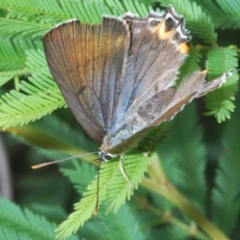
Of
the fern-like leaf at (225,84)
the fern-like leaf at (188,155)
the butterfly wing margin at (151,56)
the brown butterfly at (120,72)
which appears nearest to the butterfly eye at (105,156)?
A: the brown butterfly at (120,72)

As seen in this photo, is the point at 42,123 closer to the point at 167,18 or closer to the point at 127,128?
the point at 127,128

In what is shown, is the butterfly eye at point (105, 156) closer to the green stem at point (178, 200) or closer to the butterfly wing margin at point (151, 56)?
the butterfly wing margin at point (151, 56)

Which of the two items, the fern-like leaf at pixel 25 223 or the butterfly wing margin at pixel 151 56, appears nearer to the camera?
the butterfly wing margin at pixel 151 56

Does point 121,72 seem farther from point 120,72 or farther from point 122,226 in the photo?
point 122,226

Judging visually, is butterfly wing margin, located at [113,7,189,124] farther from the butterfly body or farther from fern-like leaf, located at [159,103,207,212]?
fern-like leaf, located at [159,103,207,212]

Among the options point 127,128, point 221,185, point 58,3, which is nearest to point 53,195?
point 221,185

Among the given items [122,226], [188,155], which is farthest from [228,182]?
[122,226]
